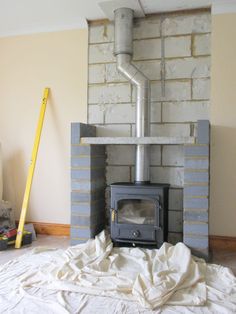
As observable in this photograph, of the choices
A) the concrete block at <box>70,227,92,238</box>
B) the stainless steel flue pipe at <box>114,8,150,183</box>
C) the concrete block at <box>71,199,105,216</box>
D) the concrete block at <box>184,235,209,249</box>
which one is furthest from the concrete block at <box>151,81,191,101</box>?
the concrete block at <box>70,227,92,238</box>

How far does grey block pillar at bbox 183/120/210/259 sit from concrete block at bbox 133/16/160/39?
1158mm

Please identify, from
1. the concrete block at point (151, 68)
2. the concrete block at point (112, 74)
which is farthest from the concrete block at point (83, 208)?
the concrete block at point (151, 68)

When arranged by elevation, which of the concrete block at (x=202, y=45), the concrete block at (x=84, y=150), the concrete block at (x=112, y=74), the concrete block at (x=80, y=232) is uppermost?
the concrete block at (x=202, y=45)

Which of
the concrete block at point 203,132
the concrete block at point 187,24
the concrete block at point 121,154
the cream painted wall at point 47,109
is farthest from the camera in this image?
the cream painted wall at point 47,109

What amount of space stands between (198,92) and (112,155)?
1.10 m

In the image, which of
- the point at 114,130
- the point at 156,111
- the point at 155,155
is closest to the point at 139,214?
the point at 155,155

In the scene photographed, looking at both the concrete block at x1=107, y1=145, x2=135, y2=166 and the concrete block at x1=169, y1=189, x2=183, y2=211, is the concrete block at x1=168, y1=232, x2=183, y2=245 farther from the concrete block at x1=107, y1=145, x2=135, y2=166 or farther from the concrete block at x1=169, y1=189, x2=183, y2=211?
the concrete block at x1=107, y1=145, x2=135, y2=166

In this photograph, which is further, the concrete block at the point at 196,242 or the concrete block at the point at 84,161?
the concrete block at the point at 84,161

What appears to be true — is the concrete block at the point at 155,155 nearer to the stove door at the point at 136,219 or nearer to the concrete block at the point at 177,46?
the stove door at the point at 136,219

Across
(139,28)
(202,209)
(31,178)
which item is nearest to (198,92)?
(139,28)

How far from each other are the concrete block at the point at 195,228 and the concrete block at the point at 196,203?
0.15m

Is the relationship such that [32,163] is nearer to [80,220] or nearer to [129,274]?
[80,220]

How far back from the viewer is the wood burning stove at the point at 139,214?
2.70 metres

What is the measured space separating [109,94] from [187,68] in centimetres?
85
